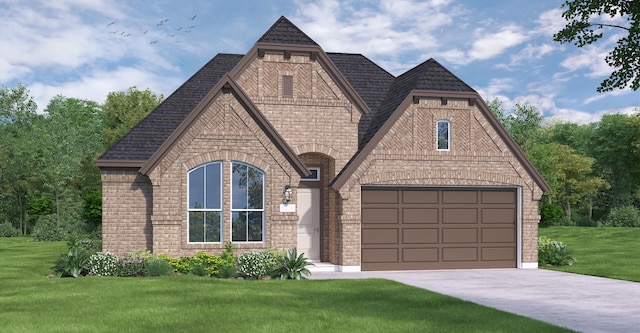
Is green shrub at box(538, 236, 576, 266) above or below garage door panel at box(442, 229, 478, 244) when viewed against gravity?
below

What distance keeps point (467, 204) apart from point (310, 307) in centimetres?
1103

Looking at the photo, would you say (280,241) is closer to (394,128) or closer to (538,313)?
(394,128)

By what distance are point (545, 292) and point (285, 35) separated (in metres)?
11.7

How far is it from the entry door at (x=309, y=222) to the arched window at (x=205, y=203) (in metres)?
3.67

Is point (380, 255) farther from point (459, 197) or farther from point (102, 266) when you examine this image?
point (102, 266)

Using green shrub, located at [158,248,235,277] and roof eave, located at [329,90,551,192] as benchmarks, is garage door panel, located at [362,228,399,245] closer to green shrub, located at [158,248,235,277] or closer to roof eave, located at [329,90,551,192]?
roof eave, located at [329,90,551,192]

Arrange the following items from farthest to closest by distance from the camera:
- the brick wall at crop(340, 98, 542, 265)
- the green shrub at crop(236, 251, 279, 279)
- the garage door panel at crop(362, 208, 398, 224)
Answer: the garage door panel at crop(362, 208, 398, 224)
the brick wall at crop(340, 98, 542, 265)
the green shrub at crop(236, 251, 279, 279)

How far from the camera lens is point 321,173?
23734 millimetres

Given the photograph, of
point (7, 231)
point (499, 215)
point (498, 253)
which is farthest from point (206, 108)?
point (7, 231)

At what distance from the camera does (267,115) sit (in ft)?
73.6

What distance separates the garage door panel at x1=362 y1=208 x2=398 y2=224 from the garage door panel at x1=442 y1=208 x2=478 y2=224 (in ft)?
5.85

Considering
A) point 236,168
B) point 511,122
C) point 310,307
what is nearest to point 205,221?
point 236,168

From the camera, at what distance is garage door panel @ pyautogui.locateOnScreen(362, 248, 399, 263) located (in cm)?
2225

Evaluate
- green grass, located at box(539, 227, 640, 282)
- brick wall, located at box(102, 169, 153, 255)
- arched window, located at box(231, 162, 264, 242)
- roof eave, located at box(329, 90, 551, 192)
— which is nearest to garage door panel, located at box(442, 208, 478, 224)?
roof eave, located at box(329, 90, 551, 192)
